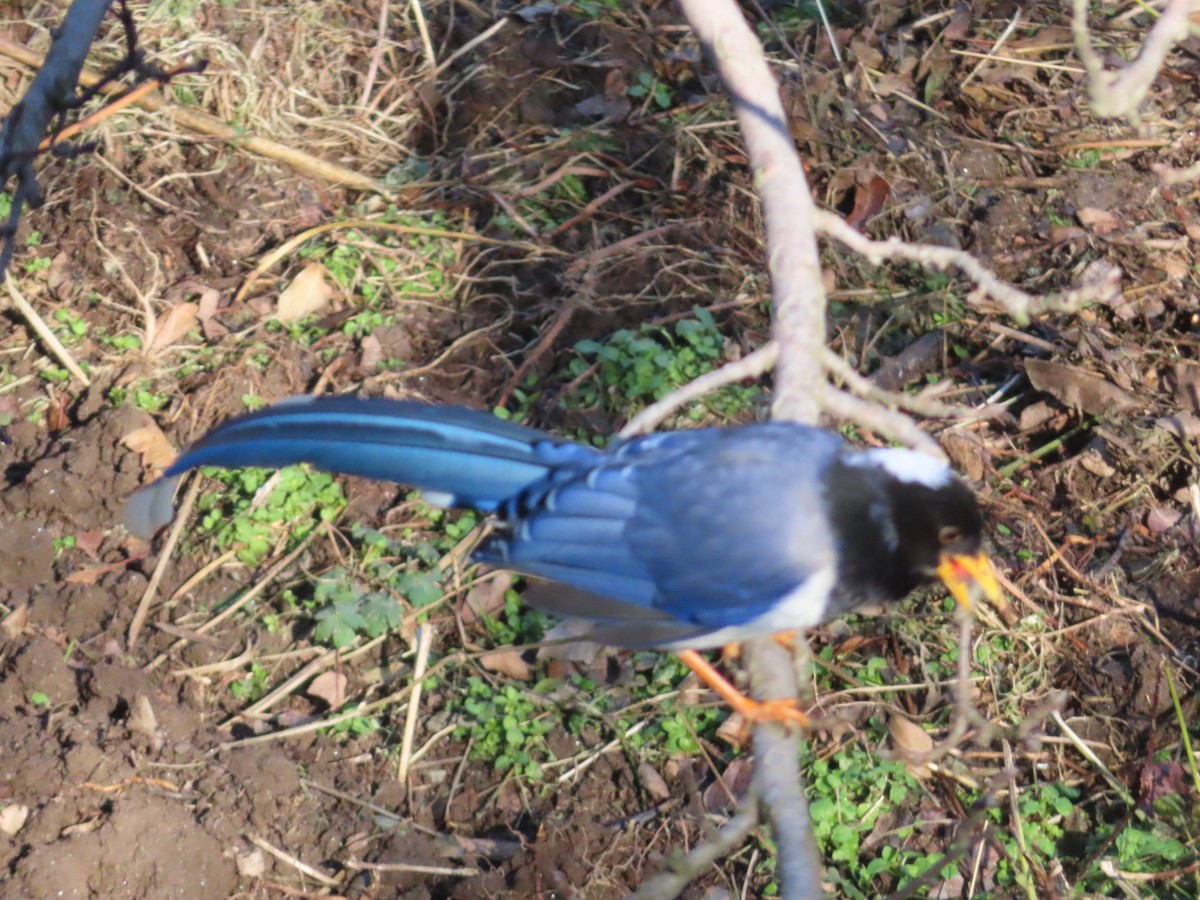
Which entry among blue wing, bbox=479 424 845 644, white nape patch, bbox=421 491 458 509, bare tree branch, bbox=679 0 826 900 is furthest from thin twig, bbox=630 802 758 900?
white nape patch, bbox=421 491 458 509

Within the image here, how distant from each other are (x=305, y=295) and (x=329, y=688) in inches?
69.6

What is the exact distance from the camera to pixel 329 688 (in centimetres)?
409

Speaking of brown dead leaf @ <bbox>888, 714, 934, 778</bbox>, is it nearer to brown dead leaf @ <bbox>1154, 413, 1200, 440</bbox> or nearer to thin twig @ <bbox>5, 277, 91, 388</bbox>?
brown dead leaf @ <bbox>1154, 413, 1200, 440</bbox>

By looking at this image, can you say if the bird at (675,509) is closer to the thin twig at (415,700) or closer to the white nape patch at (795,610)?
the white nape patch at (795,610)

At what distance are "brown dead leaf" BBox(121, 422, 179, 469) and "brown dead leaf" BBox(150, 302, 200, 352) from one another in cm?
51

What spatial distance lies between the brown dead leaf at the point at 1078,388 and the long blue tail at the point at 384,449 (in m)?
2.46

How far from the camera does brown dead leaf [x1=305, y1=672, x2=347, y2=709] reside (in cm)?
407

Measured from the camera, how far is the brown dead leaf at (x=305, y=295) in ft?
16.5

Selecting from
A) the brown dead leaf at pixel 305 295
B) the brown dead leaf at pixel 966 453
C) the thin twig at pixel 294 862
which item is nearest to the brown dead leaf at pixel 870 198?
the brown dead leaf at pixel 966 453

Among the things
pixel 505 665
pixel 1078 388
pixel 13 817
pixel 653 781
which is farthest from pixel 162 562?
pixel 1078 388

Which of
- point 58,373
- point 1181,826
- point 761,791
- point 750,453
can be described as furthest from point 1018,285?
point 58,373

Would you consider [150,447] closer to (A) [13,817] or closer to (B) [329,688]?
(B) [329,688]

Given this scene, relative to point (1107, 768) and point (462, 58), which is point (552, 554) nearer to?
point (1107, 768)

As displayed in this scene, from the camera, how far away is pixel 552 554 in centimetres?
316
